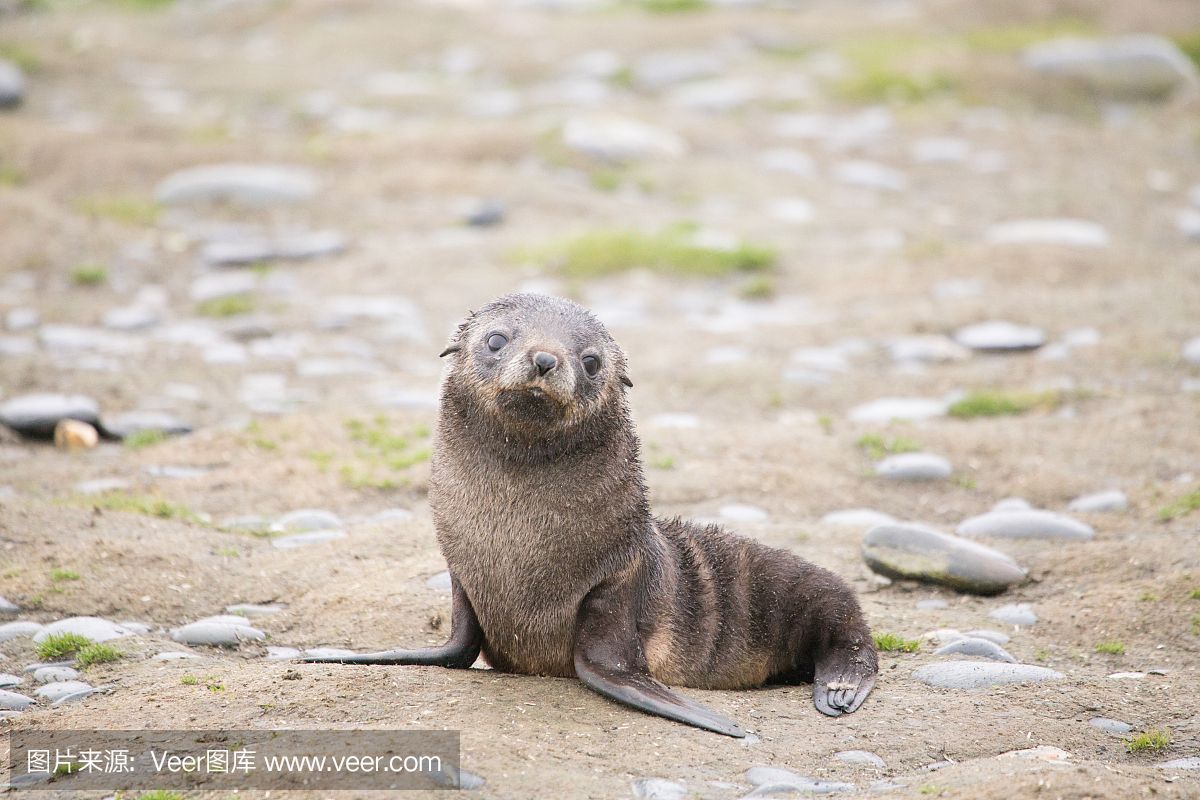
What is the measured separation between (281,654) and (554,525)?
1.45 meters

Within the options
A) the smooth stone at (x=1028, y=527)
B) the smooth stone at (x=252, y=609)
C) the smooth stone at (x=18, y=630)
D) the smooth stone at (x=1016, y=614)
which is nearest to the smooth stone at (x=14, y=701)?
the smooth stone at (x=18, y=630)

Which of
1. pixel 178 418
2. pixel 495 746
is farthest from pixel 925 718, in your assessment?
pixel 178 418

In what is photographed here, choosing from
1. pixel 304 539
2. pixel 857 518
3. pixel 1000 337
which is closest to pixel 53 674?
pixel 304 539

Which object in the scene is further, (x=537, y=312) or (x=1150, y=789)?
(x=537, y=312)

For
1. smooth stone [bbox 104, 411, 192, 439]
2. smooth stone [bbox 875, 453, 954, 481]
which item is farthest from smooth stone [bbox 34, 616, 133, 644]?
smooth stone [bbox 875, 453, 954, 481]

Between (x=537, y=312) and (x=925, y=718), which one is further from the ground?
(x=537, y=312)

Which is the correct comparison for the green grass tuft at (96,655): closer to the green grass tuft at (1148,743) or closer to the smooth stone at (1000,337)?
the green grass tuft at (1148,743)

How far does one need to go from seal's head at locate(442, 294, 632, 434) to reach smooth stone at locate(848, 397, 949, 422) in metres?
4.55

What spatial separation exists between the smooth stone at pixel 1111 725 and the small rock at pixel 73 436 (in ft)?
21.8

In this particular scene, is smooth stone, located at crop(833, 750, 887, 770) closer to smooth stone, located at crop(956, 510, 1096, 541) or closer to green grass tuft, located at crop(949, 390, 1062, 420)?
smooth stone, located at crop(956, 510, 1096, 541)

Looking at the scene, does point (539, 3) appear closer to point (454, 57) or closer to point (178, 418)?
point (454, 57)

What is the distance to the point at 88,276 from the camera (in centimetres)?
1277

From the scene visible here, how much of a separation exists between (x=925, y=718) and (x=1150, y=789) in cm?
Result: 109

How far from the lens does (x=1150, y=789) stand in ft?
15.0
